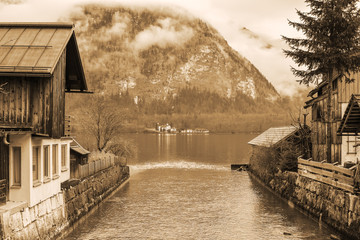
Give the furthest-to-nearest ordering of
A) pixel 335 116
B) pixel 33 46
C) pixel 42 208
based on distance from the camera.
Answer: pixel 335 116 → pixel 33 46 → pixel 42 208

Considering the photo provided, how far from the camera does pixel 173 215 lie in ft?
101

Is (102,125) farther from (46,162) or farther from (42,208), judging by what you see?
(42,208)

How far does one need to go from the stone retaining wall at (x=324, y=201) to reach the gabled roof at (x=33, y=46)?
653 inches

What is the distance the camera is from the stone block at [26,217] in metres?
17.4

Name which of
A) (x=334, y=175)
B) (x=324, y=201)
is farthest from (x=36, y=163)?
(x=324, y=201)

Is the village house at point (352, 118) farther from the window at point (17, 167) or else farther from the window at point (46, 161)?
the window at point (17, 167)

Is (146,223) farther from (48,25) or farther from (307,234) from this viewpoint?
(48,25)

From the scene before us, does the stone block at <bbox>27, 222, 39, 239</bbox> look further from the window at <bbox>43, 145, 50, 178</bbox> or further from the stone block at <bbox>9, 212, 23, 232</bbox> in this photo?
the window at <bbox>43, 145, 50, 178</bbox>

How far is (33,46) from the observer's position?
828 inches

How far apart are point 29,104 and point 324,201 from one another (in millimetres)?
18508

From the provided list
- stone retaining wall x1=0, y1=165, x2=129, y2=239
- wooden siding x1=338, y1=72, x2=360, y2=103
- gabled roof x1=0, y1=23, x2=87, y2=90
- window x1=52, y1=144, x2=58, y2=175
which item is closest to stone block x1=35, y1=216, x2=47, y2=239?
stone retaining wall x1=0, y1=165, x2=129, y2=239

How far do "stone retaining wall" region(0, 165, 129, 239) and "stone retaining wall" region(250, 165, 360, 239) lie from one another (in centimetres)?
1547

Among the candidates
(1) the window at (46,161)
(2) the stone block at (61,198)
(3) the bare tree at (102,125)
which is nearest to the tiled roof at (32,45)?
(1) the window at (46,161)

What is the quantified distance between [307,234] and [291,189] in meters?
10.0
